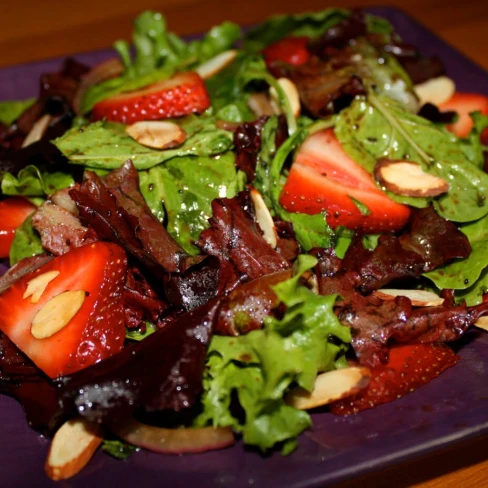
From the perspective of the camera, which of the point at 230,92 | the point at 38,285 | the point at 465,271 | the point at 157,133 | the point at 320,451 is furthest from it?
the point at 230,92

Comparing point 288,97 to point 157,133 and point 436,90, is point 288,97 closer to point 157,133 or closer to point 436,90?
point 157,133

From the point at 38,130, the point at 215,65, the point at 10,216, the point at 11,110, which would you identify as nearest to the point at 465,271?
the point at 215,65

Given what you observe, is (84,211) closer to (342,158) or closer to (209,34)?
(342,158)

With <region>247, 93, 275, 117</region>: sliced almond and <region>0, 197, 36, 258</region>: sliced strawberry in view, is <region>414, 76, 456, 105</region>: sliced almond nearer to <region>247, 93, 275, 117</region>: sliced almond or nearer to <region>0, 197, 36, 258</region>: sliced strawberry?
<region>247, 93, 275, 117</region>: sliced almond

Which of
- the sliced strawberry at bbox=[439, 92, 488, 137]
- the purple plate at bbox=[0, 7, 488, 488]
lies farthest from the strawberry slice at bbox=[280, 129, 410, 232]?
the sliced strawberry at bbox=[439, 92, 488, 137]

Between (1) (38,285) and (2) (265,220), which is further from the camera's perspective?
(2) (265,220)

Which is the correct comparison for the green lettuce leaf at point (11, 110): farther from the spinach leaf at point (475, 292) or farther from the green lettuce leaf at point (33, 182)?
the spinach leaf at point (475, 292)

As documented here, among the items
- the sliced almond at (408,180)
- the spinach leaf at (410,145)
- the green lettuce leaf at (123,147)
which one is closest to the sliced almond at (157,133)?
the green lettuce leaf at (123,147)
